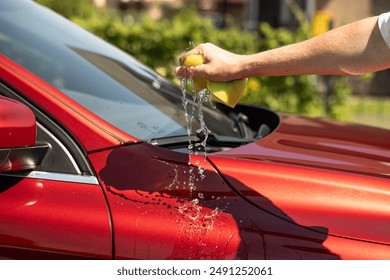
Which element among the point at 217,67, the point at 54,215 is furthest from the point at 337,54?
the point at 54,215

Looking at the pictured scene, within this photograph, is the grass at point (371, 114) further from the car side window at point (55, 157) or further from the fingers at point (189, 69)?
the car side window at point (55, 157)

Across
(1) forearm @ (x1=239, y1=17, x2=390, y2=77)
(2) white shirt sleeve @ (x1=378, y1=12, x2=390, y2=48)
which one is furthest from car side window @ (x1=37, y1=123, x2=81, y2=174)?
(2) white shirt sleeve @ (x1=378, y1=12, x2=390, y2=48)

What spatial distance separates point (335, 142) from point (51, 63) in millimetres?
1154

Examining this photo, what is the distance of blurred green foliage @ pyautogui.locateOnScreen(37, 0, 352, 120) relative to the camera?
23.0 ft

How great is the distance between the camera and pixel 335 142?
2.50m

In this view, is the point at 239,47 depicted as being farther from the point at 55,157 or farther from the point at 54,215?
the point at 54,215

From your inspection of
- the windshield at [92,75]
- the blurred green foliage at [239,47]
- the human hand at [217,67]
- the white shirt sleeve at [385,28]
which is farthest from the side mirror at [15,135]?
the blurred green foliage at [239,47]

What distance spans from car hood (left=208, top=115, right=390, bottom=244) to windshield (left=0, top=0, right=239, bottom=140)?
403mm

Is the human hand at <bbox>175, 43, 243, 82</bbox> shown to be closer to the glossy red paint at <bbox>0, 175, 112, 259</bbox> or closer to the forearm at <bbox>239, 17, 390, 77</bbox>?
the forearm at <bbox>239, 17, 390, 77</bbox>

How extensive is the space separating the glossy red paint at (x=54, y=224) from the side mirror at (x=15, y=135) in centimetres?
8

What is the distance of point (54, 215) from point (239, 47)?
561 centimetres
